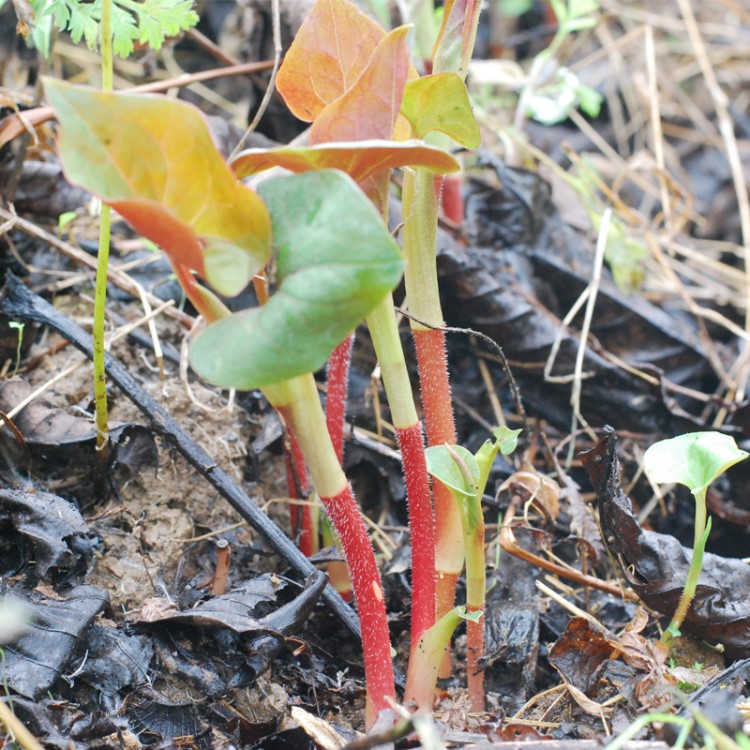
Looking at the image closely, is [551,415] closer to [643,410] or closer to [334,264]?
[643,410]

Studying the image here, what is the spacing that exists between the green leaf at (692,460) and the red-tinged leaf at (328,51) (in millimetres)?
704

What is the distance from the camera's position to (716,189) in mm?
2926

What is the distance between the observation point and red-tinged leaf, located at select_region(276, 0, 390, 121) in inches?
39.3

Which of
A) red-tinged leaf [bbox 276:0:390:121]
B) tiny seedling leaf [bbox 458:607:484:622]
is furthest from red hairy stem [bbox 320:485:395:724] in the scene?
red-tinged leaf [bbox 276:0:390:121]

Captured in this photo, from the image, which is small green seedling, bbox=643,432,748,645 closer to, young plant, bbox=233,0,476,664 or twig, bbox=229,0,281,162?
young plant, bbox=233,0,476,664

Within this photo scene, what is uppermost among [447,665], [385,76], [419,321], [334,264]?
[385,76]

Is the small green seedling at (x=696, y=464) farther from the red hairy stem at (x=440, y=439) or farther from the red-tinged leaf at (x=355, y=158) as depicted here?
the red-tinged leaf at (x=355, y=158)

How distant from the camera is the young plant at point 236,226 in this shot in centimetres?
76

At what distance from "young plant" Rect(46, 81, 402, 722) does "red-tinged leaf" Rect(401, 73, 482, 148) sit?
8.6 inches

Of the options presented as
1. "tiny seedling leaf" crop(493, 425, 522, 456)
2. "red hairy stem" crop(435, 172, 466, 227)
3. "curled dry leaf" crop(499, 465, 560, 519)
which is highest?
"red hairy stem" crop(435, 172, 466, 227)

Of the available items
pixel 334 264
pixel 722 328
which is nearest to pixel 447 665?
pixel 334 264

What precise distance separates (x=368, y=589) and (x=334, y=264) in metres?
0.49

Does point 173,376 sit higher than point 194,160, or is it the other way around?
point 194,160

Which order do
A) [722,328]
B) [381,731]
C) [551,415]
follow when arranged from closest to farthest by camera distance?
[381,731] → [551,415] → [722,328]
